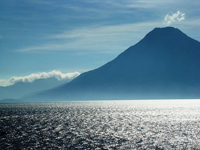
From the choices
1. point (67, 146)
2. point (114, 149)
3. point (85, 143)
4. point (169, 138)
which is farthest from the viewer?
point (169, 138)

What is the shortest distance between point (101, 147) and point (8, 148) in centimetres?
2195

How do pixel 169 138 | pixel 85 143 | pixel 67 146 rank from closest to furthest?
pixel 67 146 → pixel 85 143 → pixel 169 138

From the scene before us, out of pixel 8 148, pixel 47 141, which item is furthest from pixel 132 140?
pixel 8 148

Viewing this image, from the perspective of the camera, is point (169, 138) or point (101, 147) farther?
point (169, 138)

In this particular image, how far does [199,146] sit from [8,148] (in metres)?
45.1

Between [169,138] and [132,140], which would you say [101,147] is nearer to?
[132,140]

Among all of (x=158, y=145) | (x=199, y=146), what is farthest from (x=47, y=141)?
(x=199, y=146)

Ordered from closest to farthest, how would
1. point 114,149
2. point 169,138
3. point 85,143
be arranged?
point 114,149 → point 85,143 → point 169,138

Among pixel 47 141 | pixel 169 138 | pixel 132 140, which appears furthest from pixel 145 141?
pixel 47 141

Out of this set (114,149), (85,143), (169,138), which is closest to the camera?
(114,149)

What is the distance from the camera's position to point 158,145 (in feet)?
196

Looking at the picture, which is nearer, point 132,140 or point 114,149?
point 114,149

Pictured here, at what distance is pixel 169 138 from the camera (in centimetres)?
6969

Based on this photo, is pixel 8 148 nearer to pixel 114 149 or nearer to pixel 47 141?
pixel 47 141
